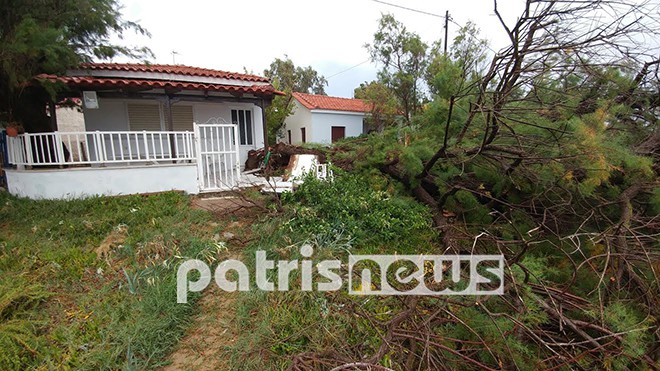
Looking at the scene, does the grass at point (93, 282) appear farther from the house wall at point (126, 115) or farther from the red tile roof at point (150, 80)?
the house wall at point (126, 115)

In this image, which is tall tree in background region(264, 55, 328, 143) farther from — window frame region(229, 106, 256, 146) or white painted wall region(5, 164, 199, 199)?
white painted wall region(5, 164, 199, 199)

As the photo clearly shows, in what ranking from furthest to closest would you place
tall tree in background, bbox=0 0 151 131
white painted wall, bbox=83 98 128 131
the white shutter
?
the white shutter → white painted wall, bbox=83 98 128 131 → tall tree in background, bbox=0 0 151 131

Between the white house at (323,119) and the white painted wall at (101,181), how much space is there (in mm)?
10024

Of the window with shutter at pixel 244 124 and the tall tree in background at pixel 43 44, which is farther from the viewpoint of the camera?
the window with shutter at pixel 244 124

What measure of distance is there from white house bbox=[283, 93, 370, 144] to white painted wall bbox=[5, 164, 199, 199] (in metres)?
10.0

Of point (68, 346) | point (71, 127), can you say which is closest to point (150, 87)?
point (68, 346)

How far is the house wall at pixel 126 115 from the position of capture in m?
7.30

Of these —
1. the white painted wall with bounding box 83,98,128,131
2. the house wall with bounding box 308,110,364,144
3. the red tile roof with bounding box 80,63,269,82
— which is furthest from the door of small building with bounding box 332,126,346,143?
the white painted wall with bounding box 83,98,128,131

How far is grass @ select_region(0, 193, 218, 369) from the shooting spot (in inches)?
86.6

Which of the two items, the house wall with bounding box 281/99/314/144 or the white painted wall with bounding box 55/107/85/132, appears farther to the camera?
the house wall with bounding box 281/99/314/144

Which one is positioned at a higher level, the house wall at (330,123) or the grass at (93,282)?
the house wall at (330,123)

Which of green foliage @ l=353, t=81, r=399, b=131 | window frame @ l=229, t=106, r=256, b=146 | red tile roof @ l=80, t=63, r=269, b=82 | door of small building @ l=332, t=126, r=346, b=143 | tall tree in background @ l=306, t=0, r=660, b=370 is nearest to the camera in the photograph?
tall tree in background @ l=306, t=0, r=660, b=370

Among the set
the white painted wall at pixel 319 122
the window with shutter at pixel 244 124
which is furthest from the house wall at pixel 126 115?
the white painted wall at pixel 319 122

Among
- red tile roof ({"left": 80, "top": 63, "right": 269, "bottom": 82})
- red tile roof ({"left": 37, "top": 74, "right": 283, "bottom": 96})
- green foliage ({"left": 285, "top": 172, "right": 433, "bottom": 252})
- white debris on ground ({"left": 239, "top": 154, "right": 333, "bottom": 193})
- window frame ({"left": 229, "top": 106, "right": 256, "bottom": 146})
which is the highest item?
red tile roof ({"left": 80, "top": 63, "right": 269, "bottom": 82})
